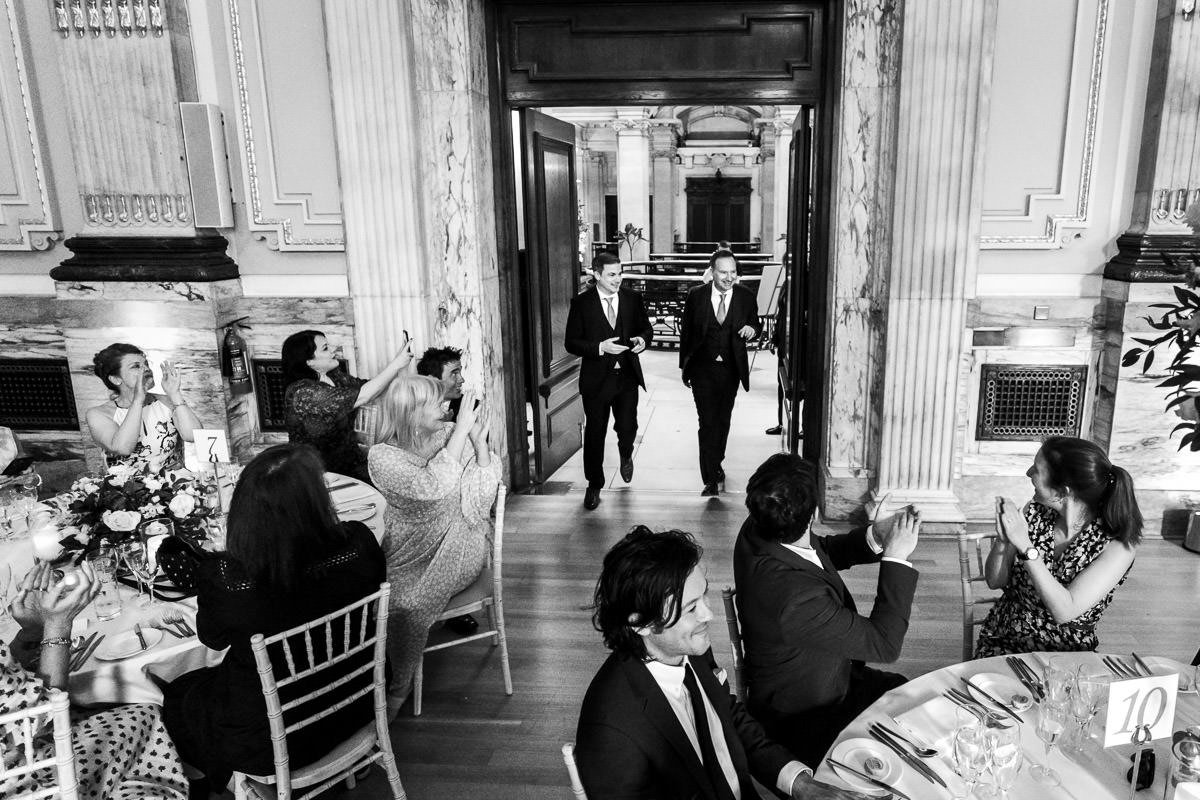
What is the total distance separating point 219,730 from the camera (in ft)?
6.97

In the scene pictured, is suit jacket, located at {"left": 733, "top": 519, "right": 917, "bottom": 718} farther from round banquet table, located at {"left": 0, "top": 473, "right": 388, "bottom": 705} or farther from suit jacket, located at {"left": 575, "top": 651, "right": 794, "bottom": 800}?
round banquet table, located at {"left": 0, "top": 473, "right": 388, "bottom": 705}

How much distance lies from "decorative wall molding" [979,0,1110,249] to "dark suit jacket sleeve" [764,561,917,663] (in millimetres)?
2807

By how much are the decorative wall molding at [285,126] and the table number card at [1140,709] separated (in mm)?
3959

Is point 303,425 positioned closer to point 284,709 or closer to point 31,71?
point 284,709

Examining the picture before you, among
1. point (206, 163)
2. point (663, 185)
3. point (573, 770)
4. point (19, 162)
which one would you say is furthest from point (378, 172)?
point (663, 185)

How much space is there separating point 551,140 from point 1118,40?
3063mm

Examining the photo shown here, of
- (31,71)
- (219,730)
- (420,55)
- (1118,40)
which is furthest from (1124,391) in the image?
(31,71)

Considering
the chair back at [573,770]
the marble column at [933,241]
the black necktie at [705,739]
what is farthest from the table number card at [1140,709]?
the marble column at [933,241]

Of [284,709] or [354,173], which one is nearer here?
[284,709]

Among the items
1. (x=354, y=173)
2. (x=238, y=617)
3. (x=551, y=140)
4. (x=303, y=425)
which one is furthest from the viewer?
(x=551, y=140)

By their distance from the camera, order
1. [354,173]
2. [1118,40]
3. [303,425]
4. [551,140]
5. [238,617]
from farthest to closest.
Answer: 1. [551,140]
2. [354,173]
3. [1118,40]
4. [303,425]
5. [238,617]

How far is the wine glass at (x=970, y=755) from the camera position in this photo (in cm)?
155

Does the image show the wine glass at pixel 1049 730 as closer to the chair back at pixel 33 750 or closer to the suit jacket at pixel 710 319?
the chair back at pixel 33 750

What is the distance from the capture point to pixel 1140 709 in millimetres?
1664
